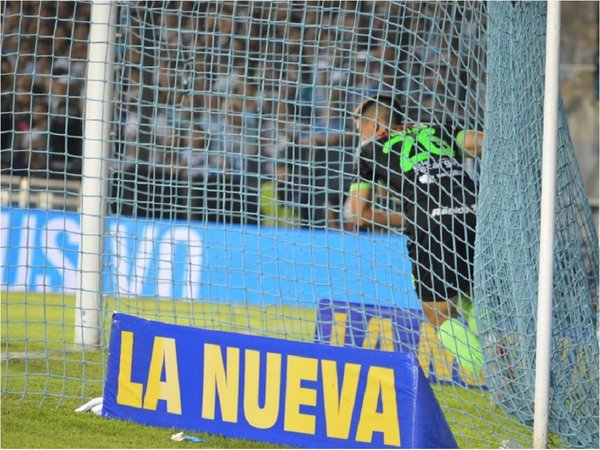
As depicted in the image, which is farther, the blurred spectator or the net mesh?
the blurred spectator

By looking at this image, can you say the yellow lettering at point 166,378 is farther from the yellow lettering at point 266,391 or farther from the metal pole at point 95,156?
the metal pole at point 95,156

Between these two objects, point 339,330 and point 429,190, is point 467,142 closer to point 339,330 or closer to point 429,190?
point 429,190

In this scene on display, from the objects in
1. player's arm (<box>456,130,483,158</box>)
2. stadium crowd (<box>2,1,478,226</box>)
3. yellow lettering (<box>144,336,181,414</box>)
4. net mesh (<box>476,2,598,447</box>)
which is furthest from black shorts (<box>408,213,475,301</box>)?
stadium crowd (<box>2,1,478,226</box>)

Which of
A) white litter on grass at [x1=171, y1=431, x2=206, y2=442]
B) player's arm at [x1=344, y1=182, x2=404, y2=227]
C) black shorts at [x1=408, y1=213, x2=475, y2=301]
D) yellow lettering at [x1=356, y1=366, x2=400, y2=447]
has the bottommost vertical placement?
white litter on grass at [x1=171, y1=431, x2=206, y2=442]

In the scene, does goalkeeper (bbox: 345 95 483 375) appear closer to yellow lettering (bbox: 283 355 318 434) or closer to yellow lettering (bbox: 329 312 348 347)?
yellow lettering (bbox: 329 312 348 347)

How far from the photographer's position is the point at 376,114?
4.92 meters

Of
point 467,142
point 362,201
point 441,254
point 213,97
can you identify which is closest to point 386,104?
point 467,142

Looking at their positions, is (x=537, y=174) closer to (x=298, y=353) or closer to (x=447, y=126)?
(x=447, y=126)

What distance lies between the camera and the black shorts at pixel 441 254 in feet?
16.1

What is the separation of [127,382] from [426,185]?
1.84m

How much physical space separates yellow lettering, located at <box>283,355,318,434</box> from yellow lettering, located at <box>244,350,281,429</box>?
0.04 metres

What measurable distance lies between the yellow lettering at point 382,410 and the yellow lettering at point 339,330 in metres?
1.67

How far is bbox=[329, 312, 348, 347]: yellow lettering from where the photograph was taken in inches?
213

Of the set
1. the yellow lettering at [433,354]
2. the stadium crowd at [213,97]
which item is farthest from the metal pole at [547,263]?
the stadium crowd at [213,97]
